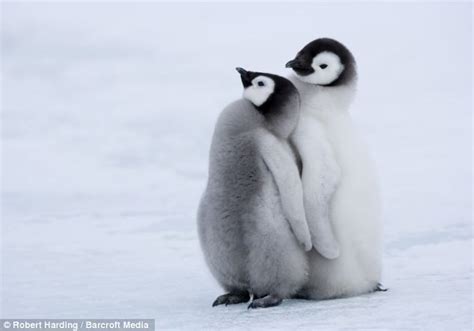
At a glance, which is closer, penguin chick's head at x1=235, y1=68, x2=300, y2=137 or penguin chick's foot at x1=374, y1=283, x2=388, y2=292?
penguin chick's head at x1=235, y1=68, x2=300, y2=137

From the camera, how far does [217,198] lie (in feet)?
12.2

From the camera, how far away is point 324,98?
12.8 feet

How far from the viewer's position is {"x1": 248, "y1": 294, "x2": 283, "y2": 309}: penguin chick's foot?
364 cm

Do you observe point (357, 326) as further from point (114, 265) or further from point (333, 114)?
point (114, 265)

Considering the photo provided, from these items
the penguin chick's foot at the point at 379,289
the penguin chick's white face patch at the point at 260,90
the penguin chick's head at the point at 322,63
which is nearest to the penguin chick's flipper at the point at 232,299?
the penguin chick's foot at the point at 379,289

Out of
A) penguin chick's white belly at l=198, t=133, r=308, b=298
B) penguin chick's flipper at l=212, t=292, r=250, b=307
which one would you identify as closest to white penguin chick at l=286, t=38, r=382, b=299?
penguin chick's white belly at l=198, t=133, r=308, b=298

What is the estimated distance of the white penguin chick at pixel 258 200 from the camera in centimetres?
361

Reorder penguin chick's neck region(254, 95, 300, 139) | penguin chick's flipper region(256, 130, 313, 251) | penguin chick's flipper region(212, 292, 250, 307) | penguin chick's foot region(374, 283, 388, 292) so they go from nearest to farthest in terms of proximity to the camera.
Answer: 1. penguin chick's flipper region(256, 130, 313, 251)
2. penguin chick's neck region(254, 95, 300, 139)
3. penguin chick's flipper region(212, 292, 250, 307)
4. penguin chick's foot region(374, 283, 388, 292)

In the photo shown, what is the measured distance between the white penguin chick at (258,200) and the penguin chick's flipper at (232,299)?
61 millimetres

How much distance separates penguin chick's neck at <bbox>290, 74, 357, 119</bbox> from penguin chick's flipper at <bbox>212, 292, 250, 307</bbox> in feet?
2.69

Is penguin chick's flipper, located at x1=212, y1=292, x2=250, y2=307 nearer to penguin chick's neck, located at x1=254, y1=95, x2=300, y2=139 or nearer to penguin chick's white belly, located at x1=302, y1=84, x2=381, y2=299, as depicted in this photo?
penguin chick's white belly, located at x1=302, y1=84, x2=381, y2=299

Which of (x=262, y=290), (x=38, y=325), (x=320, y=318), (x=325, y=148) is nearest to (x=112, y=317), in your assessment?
(x=38, y=325)

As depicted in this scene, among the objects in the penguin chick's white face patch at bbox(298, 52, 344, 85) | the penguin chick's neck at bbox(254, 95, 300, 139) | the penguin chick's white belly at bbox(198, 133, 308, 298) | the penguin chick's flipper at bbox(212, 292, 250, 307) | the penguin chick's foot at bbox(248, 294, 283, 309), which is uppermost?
the penguin chick's white face patch at bbox(298, 52, 344, 85)

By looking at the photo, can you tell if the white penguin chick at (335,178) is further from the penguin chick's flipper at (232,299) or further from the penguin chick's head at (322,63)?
the penguin chick's flipper at (232,299)
